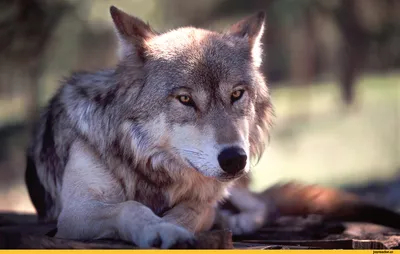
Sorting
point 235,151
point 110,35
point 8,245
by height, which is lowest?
point 8,245

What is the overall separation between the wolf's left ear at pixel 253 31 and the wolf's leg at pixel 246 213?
50.0 inches

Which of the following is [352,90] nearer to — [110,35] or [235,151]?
[110,35]

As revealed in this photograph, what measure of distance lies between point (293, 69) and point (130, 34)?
8823 mm

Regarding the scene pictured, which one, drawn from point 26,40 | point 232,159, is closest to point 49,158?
point 232,159

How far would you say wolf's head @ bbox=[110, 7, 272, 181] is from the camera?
128 inches

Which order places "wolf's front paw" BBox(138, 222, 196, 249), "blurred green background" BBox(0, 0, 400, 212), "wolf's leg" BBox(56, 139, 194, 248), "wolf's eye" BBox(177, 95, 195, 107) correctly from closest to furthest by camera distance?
"wolf's front paw" BBox(138, 222, 196, 249) → "wolf's leg" BBox(56, 139, 194, 248) → "wolf's eye" BBox(177, 95, 195, 107) → "blurred green background" BBox(0, 0, 400, 212)

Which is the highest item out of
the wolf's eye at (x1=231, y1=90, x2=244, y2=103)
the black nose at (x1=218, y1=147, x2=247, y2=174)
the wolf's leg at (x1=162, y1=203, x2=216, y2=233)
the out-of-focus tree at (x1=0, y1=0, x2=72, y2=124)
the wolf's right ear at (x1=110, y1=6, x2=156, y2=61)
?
the out-of-focus tree at (x1=0, y1=0, x2=72, y2=124)

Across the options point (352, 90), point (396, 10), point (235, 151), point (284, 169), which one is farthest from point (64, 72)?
point (235, 151)

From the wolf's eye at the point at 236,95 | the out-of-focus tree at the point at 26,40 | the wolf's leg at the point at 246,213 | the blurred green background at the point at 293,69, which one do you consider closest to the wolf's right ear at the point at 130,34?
the wolf's eye at the point at 236,95

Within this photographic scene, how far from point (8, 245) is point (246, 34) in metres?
2.09

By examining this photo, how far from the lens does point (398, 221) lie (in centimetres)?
465

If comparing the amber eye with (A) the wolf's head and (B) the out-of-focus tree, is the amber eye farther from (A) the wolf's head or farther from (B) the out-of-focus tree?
(B) the out-of-focus tree

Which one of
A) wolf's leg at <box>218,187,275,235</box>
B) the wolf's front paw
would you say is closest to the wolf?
the wolf's front paw

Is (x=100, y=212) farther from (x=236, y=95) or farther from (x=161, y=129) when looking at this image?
(x=236, y=95)
